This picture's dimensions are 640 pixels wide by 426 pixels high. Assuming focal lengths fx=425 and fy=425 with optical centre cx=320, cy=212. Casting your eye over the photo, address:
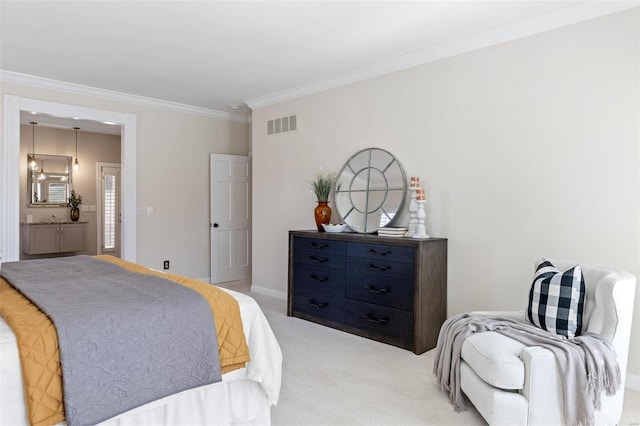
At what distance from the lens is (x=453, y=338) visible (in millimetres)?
2574

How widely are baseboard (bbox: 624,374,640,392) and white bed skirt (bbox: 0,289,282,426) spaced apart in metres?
2.33

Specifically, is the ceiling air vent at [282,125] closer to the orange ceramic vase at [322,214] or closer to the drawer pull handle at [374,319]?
the orange ceramic vase at [322,214]

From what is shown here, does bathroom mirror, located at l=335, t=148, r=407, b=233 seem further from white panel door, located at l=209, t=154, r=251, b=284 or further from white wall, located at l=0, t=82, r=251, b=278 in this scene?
white wall, located at l=0, t=82, r=251, b=278

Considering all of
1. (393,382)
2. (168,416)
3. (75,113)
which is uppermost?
(75,113)

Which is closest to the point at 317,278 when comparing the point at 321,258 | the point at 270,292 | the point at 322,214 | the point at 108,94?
the point at 321,258

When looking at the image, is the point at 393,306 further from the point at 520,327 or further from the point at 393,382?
the point at 520,327

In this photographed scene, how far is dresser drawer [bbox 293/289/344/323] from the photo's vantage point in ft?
13.1

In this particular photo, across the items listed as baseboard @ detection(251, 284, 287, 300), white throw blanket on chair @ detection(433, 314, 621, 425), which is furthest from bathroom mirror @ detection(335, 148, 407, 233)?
white throw blanket on chair @ detection(433, 314, 621, 425)

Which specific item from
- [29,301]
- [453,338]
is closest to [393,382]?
[453,338]

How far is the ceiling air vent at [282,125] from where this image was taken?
5090 mm

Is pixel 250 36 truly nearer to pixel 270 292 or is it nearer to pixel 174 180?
pixel 174 180

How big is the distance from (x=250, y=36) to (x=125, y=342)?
257 centimetres

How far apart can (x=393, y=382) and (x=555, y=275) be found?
1235 millimetres

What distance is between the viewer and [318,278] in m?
4.19
